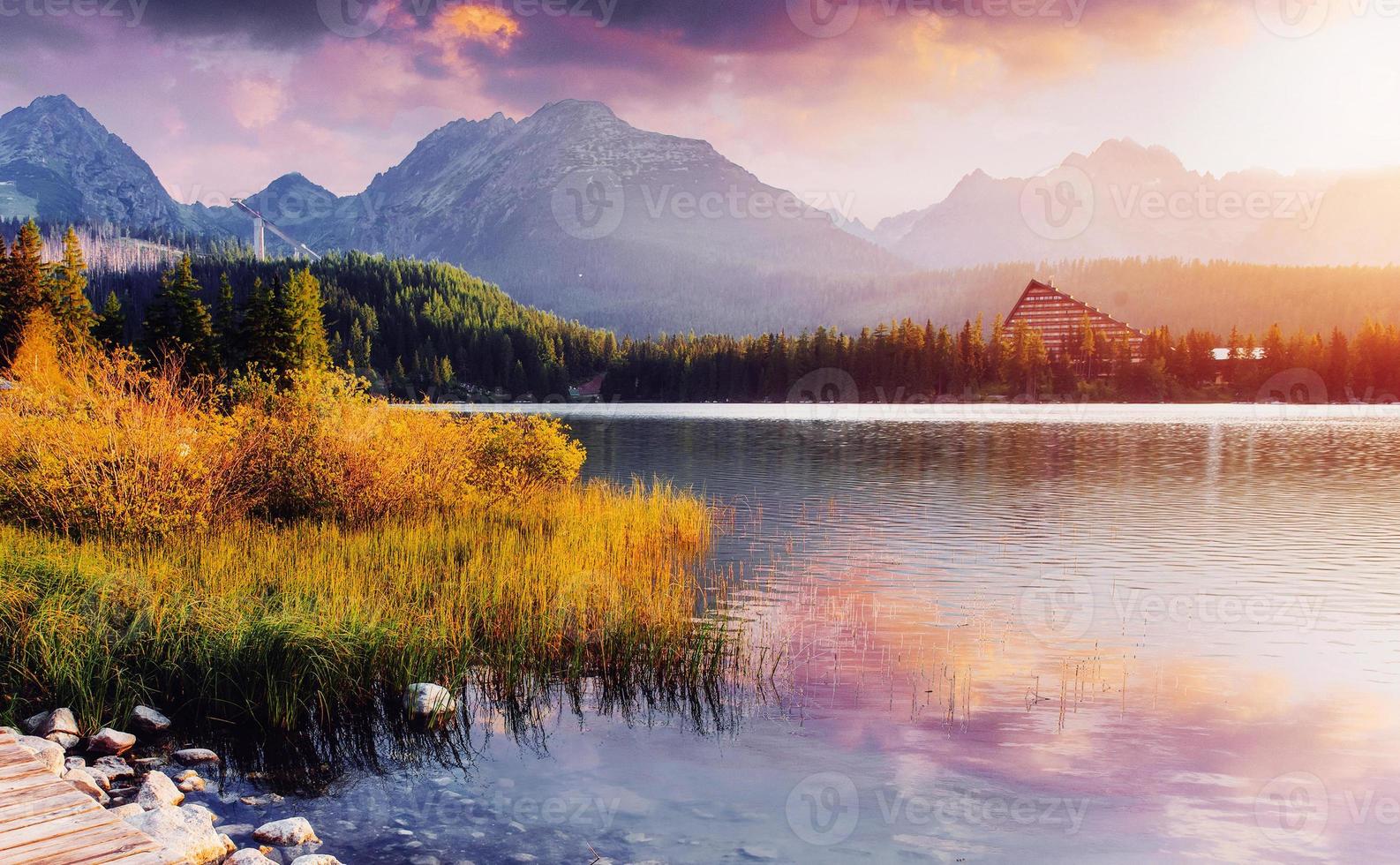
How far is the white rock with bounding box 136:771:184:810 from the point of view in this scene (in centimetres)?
901

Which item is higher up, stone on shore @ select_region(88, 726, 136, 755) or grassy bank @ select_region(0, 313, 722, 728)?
grassy bank @ select_region(0, 313, 722, 728)

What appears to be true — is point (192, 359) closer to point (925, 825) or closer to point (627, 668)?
point (627, 668)

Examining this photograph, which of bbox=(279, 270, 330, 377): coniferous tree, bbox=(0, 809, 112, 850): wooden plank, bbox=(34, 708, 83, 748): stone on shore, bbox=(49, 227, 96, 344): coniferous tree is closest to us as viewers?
bbox=(0, 809, 112, 850): wooden plank

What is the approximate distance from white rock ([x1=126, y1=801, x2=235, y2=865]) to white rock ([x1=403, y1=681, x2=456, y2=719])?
3.56 metres

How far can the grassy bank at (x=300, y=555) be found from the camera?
39.9ft

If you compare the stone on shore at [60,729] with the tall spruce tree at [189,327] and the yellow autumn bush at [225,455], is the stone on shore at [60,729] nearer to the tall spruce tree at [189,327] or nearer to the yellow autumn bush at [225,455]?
the yellow autumn bush at [225,455]

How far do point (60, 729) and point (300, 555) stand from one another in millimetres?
6464

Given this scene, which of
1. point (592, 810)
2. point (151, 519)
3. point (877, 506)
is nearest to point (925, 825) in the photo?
point (592, 810)

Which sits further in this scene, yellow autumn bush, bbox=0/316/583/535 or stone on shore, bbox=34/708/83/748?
yellow autumn bush, bbox=0/316/583/535

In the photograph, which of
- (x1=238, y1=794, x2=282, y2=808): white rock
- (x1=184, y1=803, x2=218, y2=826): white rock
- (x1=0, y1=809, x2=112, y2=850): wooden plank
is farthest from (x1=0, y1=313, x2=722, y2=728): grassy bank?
(x1=0, y1=809, x2=112, y2=850): wooden plank

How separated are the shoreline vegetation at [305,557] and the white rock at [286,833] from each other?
2.88m

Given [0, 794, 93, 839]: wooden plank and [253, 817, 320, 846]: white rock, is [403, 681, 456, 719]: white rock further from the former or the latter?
[0, 794, 93, 839]: wooden plank

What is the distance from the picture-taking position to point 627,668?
14.3 meters

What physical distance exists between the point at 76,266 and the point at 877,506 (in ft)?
331
